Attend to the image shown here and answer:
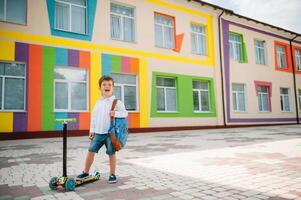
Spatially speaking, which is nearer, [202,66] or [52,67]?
[52,67]

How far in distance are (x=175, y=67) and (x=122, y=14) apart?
13.9 ft

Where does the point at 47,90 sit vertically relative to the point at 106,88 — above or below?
above

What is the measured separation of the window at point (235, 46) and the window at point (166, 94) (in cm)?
582

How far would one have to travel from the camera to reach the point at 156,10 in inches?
596

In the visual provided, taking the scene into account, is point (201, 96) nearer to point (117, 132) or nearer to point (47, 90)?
point (47, 90)

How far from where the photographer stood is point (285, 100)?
21234mm

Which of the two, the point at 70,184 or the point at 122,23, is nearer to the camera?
the point at 70,184

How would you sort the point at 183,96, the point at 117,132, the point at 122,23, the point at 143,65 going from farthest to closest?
1. the point at 183,96
2. the point at 143,65
3. the point at 122,23
4. the point at 117,132

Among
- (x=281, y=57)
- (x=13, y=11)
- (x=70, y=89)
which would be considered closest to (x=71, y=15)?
(x=13, y=11)

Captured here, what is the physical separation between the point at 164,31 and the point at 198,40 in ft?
8.65

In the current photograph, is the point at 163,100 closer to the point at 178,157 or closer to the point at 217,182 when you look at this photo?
the point at 178,157

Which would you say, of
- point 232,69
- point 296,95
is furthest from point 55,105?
point 296,95

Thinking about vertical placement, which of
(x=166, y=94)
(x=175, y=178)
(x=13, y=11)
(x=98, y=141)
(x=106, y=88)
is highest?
(x=13, y=11)

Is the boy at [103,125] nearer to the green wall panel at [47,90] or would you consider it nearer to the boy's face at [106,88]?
the boy's face at [106,88]
